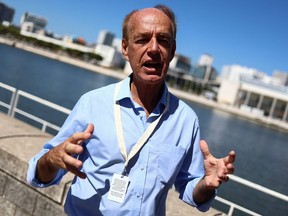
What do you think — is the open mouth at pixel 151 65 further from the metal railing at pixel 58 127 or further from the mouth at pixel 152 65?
the metal railing at pixel 58 127

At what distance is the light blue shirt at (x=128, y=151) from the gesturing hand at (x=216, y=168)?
0.10 meters

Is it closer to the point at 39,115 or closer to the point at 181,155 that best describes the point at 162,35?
the point at 181,155

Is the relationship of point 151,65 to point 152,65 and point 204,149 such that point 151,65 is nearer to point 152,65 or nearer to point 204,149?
point 152,65

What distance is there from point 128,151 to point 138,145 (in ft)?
0.16

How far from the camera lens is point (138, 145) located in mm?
1497

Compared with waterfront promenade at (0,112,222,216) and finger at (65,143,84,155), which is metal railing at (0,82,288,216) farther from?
finger at (65,143,84,155)

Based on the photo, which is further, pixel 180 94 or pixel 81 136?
pixel 180 94

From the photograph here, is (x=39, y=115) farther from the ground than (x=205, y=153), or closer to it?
closer to it

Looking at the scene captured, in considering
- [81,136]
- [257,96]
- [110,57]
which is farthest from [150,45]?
[110,57]

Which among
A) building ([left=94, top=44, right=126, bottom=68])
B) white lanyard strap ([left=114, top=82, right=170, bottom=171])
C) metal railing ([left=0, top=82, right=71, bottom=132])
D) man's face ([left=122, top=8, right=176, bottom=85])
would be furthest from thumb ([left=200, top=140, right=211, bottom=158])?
building ([left=94, top=44, right=126, bottom=68])

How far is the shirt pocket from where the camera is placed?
60.3 inches

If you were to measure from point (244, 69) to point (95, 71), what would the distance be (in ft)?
334

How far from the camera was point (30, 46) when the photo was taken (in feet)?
440

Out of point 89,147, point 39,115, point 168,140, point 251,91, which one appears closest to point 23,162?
point 89,147
